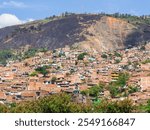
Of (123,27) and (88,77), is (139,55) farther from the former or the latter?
(123,27)

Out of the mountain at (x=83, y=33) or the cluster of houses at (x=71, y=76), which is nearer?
the cluster of houses at (x=71, y=76)

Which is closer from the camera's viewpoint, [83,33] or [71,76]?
[71,76]

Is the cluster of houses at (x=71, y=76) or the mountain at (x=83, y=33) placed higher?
the mountain at (x=83, y=33)

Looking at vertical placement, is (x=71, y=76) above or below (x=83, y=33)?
below

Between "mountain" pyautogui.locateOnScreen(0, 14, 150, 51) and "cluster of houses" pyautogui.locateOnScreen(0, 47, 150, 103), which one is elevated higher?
"mountain" pyautogui.locateOnScreen(0, 14, 150, 51)
